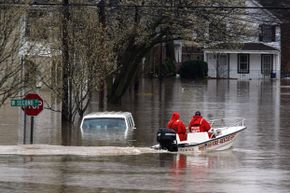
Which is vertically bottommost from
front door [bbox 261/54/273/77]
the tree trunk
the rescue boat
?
the rescue boat

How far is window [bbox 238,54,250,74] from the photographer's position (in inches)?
3558

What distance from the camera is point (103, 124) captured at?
93.9ft

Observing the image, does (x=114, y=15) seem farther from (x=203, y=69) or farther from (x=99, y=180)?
(x=203, y=69)

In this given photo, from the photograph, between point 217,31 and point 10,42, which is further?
point 217,31

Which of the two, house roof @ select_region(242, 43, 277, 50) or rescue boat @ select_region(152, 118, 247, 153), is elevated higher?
house roof @ select_region(242, 43, 277, 50)

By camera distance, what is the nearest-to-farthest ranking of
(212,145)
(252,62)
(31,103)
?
(31,103) → (212,145) → (252,62)

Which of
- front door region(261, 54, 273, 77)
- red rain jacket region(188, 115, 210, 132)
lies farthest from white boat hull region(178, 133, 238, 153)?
front door region(261, 54, 273, 77)

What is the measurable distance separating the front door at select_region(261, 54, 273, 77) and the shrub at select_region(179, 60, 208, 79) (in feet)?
22.9

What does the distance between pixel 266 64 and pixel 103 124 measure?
2537 inches

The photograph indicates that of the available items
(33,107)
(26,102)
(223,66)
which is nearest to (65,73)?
(33,107)

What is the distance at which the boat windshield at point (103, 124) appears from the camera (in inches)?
1126

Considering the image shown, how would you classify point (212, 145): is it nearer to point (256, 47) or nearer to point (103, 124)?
point (103, 124)

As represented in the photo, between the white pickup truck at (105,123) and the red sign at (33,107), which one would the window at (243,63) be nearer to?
the white pickup truck at (105,123)

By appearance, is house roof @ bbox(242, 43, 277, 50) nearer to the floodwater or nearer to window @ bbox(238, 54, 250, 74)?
window @ bbox(238, 54, 250, 74)
